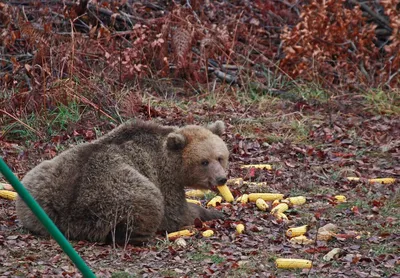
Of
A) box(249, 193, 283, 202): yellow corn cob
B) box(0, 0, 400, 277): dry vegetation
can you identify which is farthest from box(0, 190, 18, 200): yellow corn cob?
box(249, 193, 283, 202): yellow corn cob

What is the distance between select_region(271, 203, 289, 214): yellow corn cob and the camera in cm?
786

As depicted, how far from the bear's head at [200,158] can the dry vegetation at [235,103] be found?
0.44 metres

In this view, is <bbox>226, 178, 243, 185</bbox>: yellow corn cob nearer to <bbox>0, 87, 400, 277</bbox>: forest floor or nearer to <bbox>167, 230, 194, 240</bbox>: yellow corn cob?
<bbox>0, 87, 400, 277</bbox>: forest floor

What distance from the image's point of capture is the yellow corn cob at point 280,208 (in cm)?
786

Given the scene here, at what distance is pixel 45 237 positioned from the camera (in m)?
7.04

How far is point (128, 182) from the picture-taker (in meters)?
6.96

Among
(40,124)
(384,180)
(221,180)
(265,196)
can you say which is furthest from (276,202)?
(40,124)

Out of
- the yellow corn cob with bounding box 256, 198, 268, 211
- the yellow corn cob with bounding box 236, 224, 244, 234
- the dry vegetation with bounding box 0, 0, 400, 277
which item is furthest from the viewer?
the yellow corn cob with bounding box 256, 198, 268, 211

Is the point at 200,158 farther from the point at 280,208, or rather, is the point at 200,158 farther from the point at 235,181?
the point at 235,181

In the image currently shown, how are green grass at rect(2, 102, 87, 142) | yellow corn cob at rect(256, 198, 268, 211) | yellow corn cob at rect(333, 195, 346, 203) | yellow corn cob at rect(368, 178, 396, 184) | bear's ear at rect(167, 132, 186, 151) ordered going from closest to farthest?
bear's ear at rect(167, 132, 186, 151) → yellow corn cob at rect(256, 198, 268, 211) → yellow corn cob at rect(333, 195, 346, 203) → yellow corn cob at rect(368, 178, 396, 184) → green grass at rect(2, 102, 87, 142)

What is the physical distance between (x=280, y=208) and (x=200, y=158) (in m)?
1.05

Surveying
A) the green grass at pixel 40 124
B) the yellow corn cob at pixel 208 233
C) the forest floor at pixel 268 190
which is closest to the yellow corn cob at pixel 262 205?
the forest floor at pixel 268 190

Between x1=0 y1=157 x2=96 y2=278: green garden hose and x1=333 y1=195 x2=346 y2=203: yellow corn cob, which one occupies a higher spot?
x1=0 y1=157 x2=96 y2=278: green garden hose

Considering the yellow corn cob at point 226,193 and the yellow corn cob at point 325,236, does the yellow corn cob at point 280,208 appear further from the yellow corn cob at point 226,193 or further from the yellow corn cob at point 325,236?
the yellow corn cob at point 325,236
